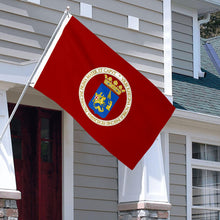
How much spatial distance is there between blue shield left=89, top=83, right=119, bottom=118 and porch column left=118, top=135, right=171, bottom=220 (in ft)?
5.42

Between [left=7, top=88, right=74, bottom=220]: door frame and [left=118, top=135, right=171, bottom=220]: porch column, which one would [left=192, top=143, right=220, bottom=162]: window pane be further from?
[left=7, top=88, right=74, bottom=220]: door frame

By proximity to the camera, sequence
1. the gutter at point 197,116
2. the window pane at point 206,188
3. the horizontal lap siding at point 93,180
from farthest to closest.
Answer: the window pane at point 206,188, the gutter at point 197,116, the horizontal lap siding at point 93,180

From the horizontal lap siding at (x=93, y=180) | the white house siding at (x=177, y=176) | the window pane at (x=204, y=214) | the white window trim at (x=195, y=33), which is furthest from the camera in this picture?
the white window trim at (x=195, y=33)

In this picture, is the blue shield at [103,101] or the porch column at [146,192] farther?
the porch column at [146,192]

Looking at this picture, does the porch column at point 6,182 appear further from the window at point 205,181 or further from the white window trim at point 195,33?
the white window trim at point 195,33

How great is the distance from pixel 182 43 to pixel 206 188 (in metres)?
3.33

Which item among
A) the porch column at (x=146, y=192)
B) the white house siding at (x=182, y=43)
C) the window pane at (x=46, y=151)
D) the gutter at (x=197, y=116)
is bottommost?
the porch column at (x=146, y=192)

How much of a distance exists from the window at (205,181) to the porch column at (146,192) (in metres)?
2.15

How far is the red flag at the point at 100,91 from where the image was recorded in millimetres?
7812

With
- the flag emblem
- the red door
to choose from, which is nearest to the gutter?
the red door

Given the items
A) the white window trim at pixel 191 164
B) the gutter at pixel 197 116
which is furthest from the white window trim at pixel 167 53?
the white window trim at pixel 191 164

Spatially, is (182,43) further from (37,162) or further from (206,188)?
(37,162)

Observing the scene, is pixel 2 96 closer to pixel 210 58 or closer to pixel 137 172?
pixel 137 172

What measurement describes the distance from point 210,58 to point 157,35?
5.39 m
